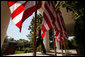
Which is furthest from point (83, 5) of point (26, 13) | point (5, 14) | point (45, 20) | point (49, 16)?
point (5, 14)

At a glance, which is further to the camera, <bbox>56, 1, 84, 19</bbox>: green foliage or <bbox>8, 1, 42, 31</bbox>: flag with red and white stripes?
<bbox>8, 1, 42, 31</bbox>: flag with red and white stripes

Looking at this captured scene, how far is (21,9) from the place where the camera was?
7.46 feet

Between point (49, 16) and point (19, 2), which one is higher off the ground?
point (19, 2)

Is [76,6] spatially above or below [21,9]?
below

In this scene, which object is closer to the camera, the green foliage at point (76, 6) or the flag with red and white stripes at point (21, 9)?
the green foliage at point (76, 6)

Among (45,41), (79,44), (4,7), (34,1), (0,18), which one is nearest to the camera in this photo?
(79,44)

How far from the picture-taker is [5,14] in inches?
116

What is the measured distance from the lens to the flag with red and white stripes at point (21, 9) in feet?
6.77

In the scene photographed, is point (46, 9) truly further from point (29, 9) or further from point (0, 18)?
point (0, 18)

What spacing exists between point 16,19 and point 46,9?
1091 mm

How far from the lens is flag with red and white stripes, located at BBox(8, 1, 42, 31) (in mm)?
2064

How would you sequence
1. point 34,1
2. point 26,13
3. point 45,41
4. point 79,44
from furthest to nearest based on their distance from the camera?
point 45,41 < point 34,1 < point 26,13 < point 79,44

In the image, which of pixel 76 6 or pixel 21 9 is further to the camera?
pixel 21 9

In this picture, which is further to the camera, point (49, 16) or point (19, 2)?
point (49, 16)
